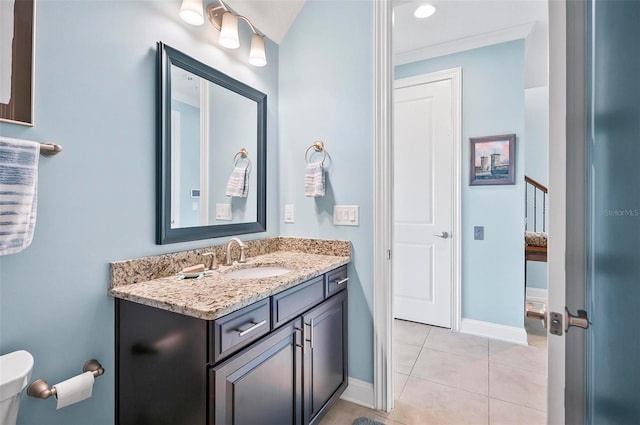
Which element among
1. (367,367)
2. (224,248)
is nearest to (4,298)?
(224,248)

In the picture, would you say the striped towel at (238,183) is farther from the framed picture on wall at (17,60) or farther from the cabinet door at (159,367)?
the framed picture on wall at (17,60)

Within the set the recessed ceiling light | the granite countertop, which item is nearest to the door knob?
the granite countertop

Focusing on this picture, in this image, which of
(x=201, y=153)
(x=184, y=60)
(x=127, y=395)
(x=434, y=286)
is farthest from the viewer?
(x=434, y=286)

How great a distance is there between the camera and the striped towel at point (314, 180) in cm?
197

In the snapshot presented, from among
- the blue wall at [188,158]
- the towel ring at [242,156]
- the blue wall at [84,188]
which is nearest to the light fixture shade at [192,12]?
the blue wall at [84,188]

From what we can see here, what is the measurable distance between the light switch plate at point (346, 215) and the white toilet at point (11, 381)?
1.48 metres

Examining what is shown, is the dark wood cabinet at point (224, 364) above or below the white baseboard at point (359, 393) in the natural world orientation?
above

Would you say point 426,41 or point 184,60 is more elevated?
point 426,41

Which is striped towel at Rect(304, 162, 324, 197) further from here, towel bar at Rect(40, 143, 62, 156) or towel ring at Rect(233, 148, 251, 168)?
towel bar at Rect(40, 143, 62, 156)

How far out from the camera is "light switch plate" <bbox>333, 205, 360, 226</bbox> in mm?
1931

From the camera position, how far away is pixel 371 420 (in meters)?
1.73

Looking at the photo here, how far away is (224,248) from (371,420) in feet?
4.05

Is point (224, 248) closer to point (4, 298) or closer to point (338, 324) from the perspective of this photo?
point (338, 324)

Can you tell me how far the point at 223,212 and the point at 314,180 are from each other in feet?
1.91
